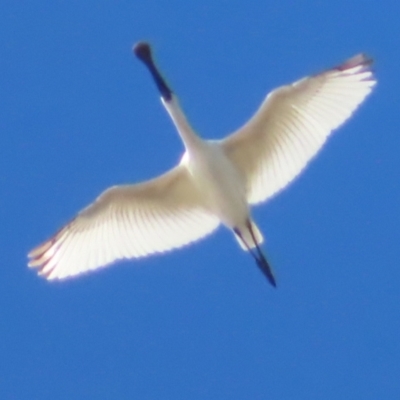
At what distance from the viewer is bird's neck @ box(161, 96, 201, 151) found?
1694 centimetres

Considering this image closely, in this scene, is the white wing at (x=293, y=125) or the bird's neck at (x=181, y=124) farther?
the white wing at (x=293, y=125)

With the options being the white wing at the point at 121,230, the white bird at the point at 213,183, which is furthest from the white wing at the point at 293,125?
the white wing at the point at 121,230

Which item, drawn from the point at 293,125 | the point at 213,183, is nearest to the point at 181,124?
the point at 213,183

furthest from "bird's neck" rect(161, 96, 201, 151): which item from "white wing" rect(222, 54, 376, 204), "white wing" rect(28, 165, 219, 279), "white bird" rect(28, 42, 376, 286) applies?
"white wing" rect(28, 165, 219, 279)

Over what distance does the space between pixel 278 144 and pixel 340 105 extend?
0.65 m

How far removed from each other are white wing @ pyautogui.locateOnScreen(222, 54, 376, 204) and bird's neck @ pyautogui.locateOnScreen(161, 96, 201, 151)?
0.44 m

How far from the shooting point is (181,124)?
17031 millimetres

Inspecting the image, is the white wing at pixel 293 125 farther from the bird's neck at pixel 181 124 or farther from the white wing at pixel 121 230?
the white wing at pixel 121 230

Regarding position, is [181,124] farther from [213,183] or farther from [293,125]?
[293,125]

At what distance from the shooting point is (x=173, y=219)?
17859 mm

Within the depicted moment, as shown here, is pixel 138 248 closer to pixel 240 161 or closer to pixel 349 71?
pixel 240 161

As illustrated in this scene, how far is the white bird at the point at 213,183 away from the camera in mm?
17156

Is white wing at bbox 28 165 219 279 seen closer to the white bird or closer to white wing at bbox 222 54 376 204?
the white bird

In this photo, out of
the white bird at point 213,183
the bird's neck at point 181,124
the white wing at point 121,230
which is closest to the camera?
the bird's neck at point 181,124
